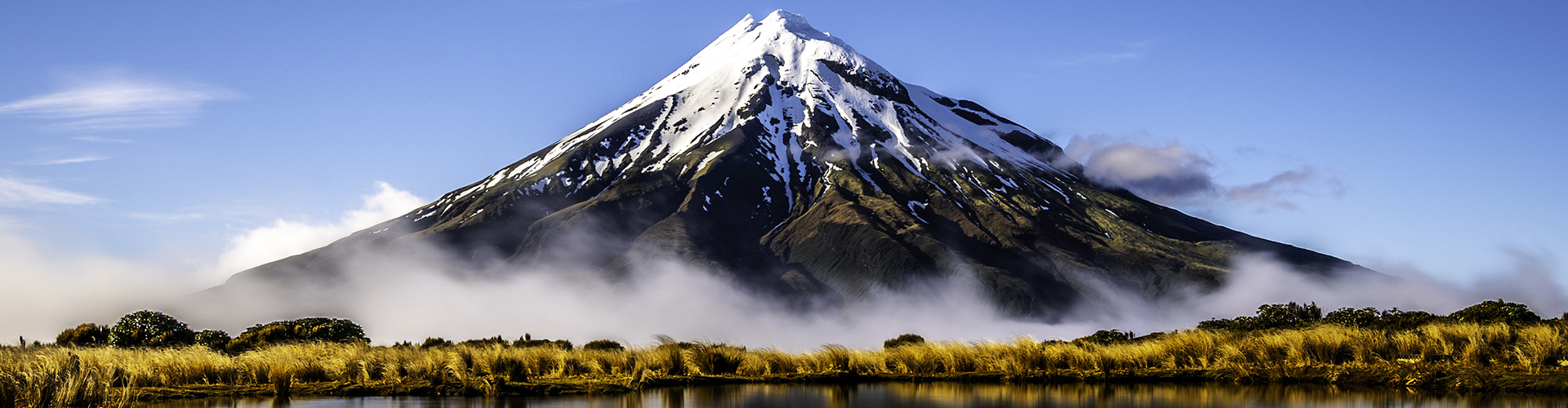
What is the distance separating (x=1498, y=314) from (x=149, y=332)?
43690mm

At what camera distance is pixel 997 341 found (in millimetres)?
31906

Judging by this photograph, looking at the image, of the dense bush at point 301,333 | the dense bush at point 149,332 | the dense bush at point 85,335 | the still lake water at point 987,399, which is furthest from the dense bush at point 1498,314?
the dense bush at point 85,335

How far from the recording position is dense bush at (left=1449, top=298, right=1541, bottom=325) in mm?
34125

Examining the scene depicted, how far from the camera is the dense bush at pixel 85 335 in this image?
41125 millimetres

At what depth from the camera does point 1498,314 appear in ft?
117

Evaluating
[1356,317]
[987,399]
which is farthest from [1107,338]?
[987,399]

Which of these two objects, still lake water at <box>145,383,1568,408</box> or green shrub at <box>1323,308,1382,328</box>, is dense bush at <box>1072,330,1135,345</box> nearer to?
green shrub at <box>1323,308,1382,328</box>

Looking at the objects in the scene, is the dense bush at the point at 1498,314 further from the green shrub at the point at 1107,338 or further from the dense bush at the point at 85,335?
the dense bush at the point at 85,335

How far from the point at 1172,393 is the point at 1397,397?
13.1ft

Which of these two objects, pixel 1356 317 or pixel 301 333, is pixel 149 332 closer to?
pixel 301 333

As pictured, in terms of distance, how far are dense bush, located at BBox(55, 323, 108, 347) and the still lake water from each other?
21402mm

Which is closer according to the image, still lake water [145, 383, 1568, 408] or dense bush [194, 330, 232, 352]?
still lake water [145, 383, 1568, 408]

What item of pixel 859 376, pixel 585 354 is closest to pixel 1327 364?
pixel 859 376

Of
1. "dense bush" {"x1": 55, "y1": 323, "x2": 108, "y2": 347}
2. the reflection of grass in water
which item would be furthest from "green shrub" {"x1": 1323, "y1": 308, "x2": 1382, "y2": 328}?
"dense bush" {"x1": 55, "y1": 323, "x2": 108, "y2": 347}
